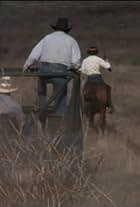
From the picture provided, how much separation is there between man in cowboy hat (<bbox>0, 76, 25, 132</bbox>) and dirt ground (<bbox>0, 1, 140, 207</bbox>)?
0.73 meters

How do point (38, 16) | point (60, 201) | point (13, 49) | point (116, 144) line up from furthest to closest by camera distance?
point (38, 16), point (13, 49), point (116, 144), point (60, 201)

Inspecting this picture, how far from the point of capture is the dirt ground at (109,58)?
9086 millimetres

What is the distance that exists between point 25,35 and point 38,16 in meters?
5.29

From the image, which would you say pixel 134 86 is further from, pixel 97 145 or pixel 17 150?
pixel 17 150

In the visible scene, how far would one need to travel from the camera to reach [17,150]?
781cm

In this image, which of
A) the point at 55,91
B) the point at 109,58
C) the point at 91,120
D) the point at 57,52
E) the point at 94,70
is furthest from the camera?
the point at 109,58

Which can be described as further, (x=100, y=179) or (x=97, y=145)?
(x=97, y=145)

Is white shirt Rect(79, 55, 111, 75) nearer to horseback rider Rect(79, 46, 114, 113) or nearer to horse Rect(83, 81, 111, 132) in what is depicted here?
horseback rider Rect(79, 46, 114, 113)

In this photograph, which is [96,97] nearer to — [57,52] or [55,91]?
[57,52]

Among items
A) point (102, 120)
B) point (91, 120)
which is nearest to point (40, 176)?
point (91, 120)

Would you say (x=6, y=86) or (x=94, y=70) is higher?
(x=6, y=86)

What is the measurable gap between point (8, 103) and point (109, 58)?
16281 millimetres

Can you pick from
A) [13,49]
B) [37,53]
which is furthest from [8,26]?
[37,53]

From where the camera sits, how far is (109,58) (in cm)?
2575
